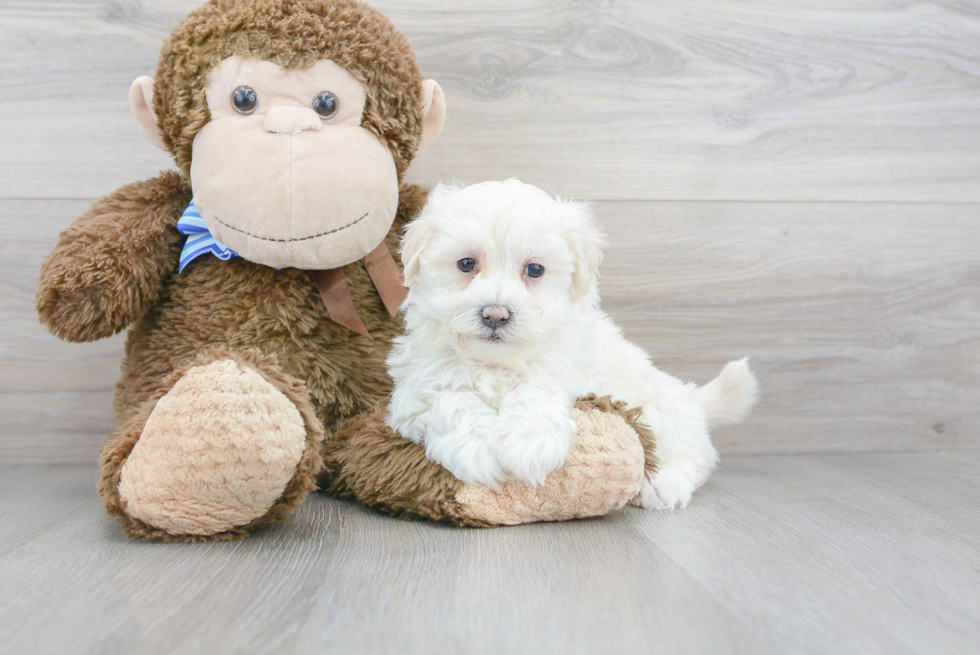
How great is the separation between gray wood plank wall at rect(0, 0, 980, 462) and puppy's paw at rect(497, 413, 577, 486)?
0.64 m

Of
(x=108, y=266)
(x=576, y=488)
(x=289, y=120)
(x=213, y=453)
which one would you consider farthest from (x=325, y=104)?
(x=576, y=488)

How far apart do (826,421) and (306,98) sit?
1.27 meters

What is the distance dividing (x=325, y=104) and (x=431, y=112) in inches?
8.0

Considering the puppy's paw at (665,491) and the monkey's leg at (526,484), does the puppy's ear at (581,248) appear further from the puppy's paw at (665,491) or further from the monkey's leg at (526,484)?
the puppy's paw at (665,491)

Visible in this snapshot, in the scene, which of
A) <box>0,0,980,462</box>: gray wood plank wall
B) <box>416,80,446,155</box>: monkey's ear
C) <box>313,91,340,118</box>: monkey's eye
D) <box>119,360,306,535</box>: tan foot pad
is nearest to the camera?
<box>119,360,306,535</box>: tan foot pad

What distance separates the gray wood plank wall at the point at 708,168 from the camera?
143cm

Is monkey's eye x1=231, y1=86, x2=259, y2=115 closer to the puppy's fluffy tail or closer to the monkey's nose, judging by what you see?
the monkey's nose

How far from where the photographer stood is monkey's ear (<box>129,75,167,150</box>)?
1142 millimetres

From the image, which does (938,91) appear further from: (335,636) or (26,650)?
(26,650)

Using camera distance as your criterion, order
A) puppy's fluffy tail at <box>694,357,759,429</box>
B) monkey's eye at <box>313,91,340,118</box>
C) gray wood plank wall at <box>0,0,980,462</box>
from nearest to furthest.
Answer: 1. monkey's eye at <box>313,91,340,118</box>
2. puppy's fluffy tail at <box>694,357,759,429</box>
3. gray wood plank wall at <box>0,0,980,462</box>

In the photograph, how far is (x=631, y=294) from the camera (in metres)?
1.58

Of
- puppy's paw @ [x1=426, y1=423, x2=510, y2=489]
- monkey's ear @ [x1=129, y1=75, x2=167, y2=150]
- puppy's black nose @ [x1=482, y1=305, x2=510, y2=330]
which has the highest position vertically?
monkey's ear @ [x1=129, y1=75, x2=167, y2=150]

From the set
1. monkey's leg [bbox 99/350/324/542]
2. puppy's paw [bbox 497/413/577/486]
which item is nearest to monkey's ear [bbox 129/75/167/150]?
monkey's leg [bbox 99/350/324/542]

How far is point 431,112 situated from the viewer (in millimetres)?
1239
